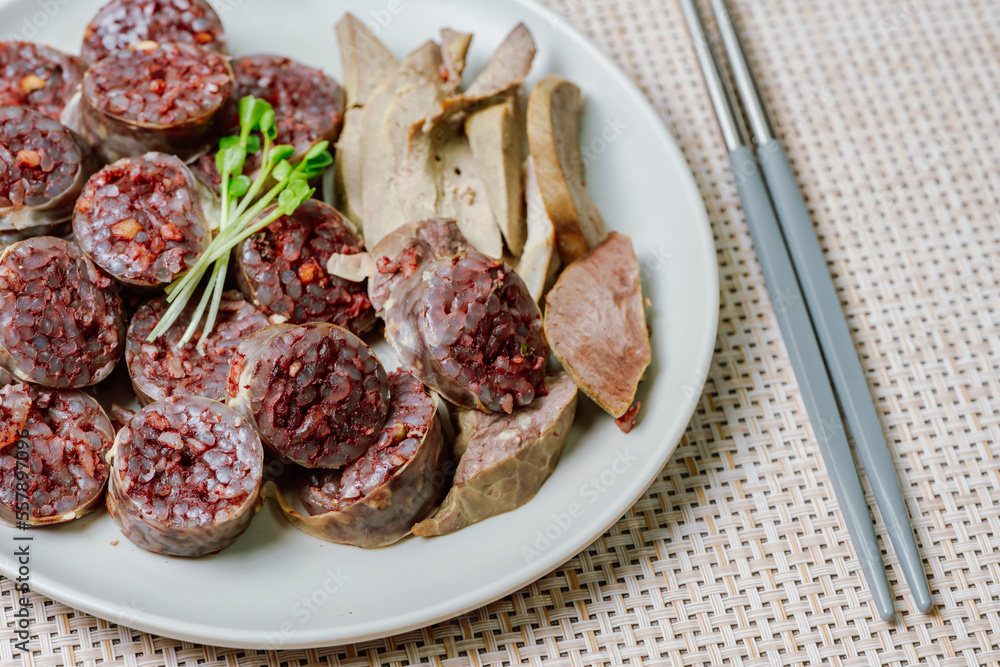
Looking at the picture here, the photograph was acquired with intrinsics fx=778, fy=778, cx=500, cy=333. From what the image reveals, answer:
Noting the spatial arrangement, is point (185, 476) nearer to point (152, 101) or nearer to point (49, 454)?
point (49, 454)

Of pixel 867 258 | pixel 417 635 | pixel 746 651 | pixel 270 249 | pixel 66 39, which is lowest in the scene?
pixel 746 651

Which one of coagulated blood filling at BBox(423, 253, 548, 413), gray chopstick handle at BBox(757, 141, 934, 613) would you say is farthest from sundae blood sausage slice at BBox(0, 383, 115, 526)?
gray chopstick handle at BBox(757, 141, 934, 613)

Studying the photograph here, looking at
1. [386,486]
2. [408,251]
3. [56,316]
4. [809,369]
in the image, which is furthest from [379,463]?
[809,369]

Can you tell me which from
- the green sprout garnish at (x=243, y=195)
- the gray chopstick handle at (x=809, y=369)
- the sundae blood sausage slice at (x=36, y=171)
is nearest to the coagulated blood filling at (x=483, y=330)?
the green sprout garnish at (x=243, y=195)

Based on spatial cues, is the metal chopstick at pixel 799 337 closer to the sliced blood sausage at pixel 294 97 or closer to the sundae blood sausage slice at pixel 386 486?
the sundae blood sausage slice at pixel 386 486

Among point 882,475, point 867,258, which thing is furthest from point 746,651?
point 867,258

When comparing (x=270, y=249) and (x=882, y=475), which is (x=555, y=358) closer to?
(x=270, y=249)
